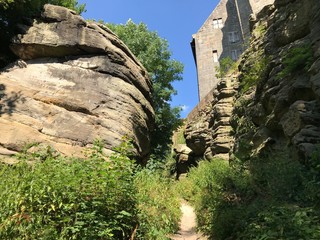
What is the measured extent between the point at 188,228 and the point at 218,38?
27658 mm

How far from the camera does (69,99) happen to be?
9.20m

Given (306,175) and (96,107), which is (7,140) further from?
(306,175)

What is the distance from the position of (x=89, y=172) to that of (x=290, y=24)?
8.79m

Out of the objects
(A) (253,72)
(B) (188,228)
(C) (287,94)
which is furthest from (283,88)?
(B) (188,228)

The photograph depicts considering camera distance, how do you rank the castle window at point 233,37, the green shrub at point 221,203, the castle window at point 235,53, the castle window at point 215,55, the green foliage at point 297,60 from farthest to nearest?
the castle window at point 233,37 → the castle window at point 215,55 → the castle window at point 235,53 → the green foliage at point 297,60 → the green shrub at point 221,203

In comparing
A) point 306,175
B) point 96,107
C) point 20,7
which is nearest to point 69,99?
point 96,107

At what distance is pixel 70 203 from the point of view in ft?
15.7

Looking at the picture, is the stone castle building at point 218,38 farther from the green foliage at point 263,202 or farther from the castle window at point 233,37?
the green foliage at point 263,202

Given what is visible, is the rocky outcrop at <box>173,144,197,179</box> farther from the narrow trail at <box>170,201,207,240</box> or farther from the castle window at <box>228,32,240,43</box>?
the castle window at <box>228,32,240,43</box>

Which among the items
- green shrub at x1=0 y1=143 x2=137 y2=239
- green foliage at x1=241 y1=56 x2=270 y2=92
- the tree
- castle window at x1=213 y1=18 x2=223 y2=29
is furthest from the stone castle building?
green shrub at x1=0 y1=143 x2=137 y2=239

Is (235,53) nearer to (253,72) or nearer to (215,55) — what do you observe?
(215,55)

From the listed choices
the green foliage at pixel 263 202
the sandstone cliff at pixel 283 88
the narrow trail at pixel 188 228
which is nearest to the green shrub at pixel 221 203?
the green foliage at pixel 263 202

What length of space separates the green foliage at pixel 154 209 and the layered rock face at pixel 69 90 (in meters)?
1.62

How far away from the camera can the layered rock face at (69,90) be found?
8.21m
